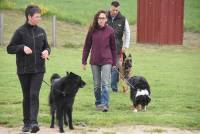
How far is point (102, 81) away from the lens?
12.8 m

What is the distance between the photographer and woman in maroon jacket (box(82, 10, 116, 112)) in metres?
12.6

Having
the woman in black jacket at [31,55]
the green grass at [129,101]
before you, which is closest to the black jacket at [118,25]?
the green grass at [129,101]

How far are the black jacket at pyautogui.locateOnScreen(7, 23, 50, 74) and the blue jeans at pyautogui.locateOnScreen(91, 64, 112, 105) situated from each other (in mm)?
2592

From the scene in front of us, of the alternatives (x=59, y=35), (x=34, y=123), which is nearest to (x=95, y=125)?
(x=34, y=123)

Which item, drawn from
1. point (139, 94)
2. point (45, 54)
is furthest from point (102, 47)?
point (45, 54)

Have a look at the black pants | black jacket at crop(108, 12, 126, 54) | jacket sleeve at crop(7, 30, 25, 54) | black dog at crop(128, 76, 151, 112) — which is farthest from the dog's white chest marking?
jacket sleeve at crop(7, 30, 25, 54)

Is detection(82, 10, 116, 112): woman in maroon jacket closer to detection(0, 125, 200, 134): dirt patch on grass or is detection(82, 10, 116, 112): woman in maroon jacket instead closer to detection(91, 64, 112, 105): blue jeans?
detection(91, 64, 112, 105): blue jeans

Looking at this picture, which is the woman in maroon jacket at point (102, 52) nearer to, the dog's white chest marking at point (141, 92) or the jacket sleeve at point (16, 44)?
the dog's white chest marking at point (141, 92)

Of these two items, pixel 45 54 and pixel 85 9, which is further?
pixel 85 9

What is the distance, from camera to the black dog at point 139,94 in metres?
13.2

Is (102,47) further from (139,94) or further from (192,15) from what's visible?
(192,15)

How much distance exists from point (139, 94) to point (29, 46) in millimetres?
3778

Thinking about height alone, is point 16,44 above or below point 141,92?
above

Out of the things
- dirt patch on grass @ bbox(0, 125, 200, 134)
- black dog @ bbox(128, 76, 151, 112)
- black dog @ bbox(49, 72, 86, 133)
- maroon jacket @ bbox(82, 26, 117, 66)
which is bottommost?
dirt patch on grass @ bbox(0, 125, 200, 134)
